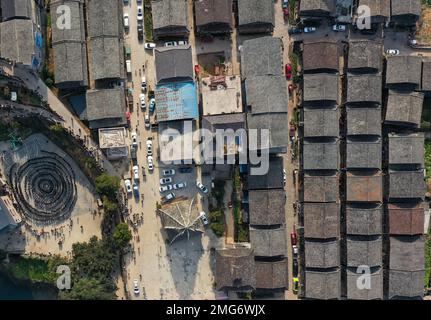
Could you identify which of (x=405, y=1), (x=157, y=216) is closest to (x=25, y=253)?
(x=157, y=216)

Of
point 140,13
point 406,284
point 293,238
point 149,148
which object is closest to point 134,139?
point 149,148

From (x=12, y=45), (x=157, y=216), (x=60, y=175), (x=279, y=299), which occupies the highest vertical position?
(x=12, y=45)

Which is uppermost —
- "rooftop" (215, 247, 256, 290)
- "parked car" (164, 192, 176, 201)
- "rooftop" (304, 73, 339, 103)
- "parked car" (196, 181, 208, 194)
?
"rooftop" (304, 73, 339, 103)

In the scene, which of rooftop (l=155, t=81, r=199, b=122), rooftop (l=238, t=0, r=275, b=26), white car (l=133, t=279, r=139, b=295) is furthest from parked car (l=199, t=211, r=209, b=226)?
rooftop (l=238, t=0, r=275, b=26)

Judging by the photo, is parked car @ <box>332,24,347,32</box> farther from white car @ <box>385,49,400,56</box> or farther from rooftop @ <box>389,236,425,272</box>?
rooftop @ <box>389,236,425,272</box>

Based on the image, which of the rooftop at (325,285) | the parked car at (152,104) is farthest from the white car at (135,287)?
the parked car at (152,104)

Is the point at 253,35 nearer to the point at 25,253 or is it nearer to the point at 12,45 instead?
the point at 12,45
